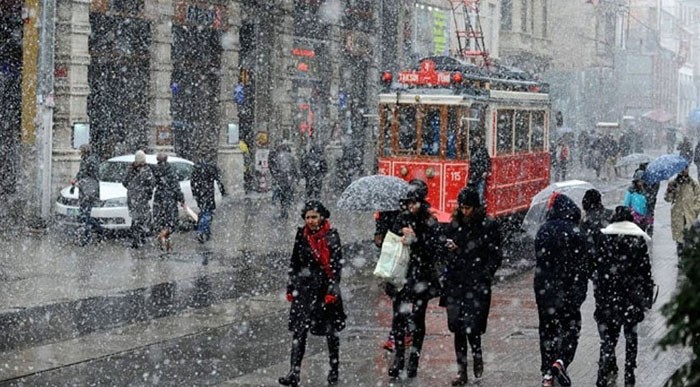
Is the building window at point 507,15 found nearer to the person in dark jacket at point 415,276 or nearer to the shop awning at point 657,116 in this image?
the shop awning at point 657,116

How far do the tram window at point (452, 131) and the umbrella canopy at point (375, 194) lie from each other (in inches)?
313

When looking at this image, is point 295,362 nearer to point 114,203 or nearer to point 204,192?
point 204,192

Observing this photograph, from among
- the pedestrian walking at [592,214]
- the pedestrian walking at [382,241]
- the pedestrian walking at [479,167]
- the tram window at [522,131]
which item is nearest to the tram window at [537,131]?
the tram window at [522,131]

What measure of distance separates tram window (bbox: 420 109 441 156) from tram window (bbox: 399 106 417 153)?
0.59ft

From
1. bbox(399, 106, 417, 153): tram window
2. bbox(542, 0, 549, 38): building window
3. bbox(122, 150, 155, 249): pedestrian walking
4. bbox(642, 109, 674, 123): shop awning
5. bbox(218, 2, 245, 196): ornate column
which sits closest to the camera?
bbox(122, 150, 155, 249): pedestrian walking

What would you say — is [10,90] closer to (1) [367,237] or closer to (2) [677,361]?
(1) [367,237]

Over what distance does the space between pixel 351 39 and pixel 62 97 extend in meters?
15.4

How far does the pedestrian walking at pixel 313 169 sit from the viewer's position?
30.0 metres

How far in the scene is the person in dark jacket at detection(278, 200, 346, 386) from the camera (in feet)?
35.8

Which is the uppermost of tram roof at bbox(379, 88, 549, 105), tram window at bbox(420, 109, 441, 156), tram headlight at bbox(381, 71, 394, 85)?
tram headlight at bbox(381, 71, 394, 85)

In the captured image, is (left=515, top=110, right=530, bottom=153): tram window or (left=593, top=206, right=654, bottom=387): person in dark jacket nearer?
(left=593, top=206, right=654, bottom=387): person in dark jacket

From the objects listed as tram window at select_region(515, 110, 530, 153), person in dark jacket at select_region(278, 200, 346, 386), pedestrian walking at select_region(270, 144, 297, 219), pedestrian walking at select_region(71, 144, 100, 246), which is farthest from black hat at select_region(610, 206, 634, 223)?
pedestrian walking at select_region(270, 144, 297, 219)

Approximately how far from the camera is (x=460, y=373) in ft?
36.0

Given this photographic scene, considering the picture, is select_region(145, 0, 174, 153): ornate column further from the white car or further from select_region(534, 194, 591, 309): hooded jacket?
select_region(534, 194, 591, 309): hooded jacket
